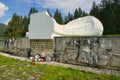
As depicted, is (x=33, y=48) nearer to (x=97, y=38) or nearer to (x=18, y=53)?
(x=18, y=53)

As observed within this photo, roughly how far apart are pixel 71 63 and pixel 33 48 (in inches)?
116

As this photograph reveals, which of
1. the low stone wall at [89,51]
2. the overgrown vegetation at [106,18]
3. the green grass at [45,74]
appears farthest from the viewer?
the overgrown vegetation at [106,18]

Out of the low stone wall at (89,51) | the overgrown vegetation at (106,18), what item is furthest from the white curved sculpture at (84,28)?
the overgrown vegetation at (106,18)

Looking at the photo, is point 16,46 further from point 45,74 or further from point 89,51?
point 45,74

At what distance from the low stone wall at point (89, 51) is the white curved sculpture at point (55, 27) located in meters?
0.62

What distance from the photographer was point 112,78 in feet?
16.6

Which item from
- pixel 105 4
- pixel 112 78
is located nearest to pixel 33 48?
pixel 112 78

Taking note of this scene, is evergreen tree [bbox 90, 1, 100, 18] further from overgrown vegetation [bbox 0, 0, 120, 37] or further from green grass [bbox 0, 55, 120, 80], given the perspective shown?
green grass [bbox 0, 55, 120, 80]

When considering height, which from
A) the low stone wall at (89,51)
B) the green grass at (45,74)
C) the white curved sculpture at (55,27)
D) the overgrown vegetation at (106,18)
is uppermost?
the overgrown vegetation at (106,18)

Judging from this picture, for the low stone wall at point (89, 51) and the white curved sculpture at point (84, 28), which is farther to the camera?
the white curved sculpture at point (84, 28)

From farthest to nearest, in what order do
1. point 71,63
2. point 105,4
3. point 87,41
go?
point 105,4 < point 71,63 < point 87,41

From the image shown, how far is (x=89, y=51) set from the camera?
22.8ft

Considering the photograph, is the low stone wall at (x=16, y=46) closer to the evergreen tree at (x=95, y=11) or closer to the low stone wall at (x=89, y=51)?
the low stone wall at (x=89, y=51)

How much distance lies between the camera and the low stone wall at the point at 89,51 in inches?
246
